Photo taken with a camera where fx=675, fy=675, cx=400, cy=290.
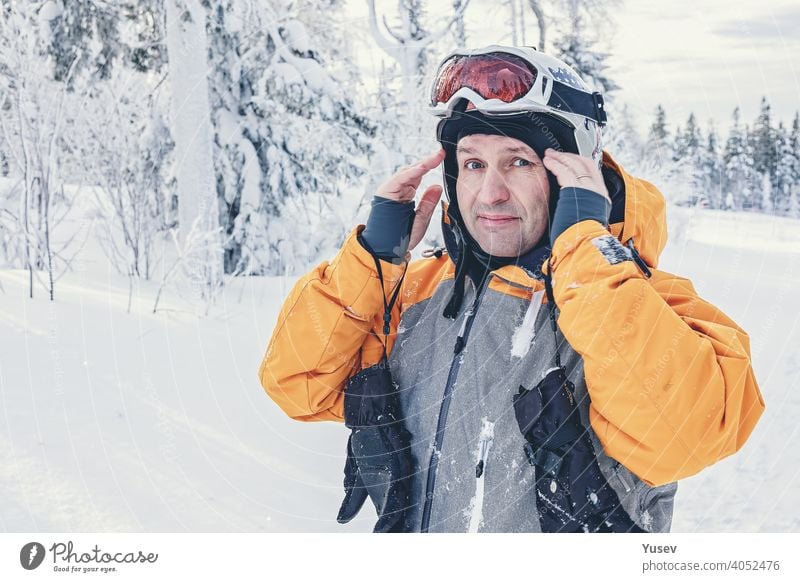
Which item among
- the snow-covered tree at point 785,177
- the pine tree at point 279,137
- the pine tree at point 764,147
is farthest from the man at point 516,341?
the pine tree at point 279,137

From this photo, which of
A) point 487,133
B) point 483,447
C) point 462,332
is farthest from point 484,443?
point 487,133

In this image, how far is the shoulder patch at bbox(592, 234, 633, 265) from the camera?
1.32 metres

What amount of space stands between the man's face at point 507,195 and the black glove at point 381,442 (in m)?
0.44

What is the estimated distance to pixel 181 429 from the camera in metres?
2.93

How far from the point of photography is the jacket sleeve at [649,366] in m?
1.26

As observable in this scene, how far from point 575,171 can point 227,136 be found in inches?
212

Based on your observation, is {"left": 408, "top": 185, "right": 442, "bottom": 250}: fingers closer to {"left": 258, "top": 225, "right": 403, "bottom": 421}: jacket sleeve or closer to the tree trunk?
{"left": 258, "top": 225, "right": 403, "bottom": 421}: jacket sleeve

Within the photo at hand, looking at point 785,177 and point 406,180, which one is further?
point 785,177

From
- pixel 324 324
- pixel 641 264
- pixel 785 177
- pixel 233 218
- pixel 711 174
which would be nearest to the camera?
pixel 641 264

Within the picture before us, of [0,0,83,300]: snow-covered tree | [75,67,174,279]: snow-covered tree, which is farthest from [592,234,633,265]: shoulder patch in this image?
[75,67,174,279]: snow-covered tree

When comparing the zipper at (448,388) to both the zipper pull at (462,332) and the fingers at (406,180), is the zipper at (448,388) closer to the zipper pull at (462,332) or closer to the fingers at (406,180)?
the zipper pull at (462,332)

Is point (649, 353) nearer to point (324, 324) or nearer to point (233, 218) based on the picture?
point (324, 324)
